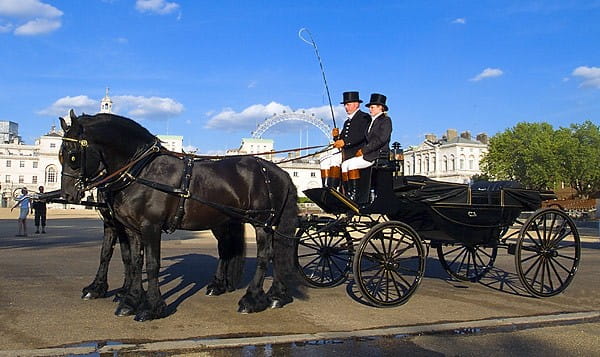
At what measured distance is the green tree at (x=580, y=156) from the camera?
218 ft

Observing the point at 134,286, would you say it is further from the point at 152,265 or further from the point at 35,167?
the point at 35,167

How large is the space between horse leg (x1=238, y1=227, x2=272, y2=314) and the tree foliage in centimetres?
6430

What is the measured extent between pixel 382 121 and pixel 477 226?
2.39m

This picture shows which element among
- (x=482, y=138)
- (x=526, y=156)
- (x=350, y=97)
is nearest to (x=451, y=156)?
(x=482, y=138)

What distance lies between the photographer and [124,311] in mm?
6801

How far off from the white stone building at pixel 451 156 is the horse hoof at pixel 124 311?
347 ft

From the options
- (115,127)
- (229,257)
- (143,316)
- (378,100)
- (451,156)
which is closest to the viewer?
(143,316)

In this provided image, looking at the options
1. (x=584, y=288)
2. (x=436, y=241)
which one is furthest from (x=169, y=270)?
(x=584, y=288)

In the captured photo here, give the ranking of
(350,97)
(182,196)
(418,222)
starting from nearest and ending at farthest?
(182,196)
(350,97)
(418,222)

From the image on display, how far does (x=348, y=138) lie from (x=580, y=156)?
67.5 meters

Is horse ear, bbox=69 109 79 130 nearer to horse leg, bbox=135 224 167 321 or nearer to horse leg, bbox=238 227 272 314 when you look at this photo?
horse leg, bbox=135 224 167 321

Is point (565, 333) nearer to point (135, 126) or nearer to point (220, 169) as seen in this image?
point (220, 169)

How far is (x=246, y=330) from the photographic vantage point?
6.14 m

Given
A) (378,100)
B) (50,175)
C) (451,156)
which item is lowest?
(378,100)
